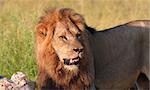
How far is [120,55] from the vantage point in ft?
26.2

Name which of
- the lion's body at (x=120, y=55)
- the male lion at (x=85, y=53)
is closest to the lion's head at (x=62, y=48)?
the male lion at (x=85, y=53)

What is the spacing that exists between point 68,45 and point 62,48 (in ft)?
0.32

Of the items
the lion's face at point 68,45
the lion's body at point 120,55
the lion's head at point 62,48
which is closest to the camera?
the lion's face at point 68,45

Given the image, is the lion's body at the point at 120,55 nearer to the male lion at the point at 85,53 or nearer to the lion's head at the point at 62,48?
the male lion at the point at 85,53

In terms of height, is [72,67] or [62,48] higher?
[62,48]

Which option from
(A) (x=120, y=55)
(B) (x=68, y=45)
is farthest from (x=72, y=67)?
(A) (x=120, y=55)

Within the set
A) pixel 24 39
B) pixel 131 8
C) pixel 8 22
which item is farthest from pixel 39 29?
pixel 131 8

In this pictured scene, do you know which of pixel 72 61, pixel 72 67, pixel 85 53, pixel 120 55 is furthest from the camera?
pixel 120 55

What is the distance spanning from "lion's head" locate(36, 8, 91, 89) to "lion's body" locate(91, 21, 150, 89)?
622 millimetres

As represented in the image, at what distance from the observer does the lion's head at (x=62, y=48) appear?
6.73 m

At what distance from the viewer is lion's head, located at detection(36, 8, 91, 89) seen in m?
6.73

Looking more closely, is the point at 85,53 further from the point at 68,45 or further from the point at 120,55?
the point at 120,55

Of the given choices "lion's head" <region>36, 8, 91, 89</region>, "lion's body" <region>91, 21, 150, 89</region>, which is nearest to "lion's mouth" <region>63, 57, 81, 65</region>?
"lion's head" <region>36, 8, 91, 89</region>

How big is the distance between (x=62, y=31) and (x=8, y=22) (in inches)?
152
